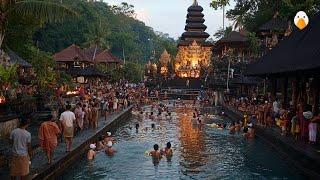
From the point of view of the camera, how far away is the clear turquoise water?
52.4 feet

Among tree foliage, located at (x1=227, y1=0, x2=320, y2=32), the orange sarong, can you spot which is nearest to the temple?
tree foliage, located at (x1=227, y1=0, x2=320, y2=32)

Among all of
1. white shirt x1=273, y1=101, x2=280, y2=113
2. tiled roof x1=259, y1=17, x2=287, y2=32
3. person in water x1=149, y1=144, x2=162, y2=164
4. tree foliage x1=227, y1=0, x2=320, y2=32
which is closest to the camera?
person in water x1=149, y1=144, x2=162, y2=164

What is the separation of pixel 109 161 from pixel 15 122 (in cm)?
518

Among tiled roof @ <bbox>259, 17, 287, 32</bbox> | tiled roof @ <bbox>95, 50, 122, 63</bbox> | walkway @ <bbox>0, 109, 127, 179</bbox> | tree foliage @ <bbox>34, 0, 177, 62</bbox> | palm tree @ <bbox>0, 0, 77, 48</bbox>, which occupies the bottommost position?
walkway @ <bbox>0, 109, 127, 179</bbox>

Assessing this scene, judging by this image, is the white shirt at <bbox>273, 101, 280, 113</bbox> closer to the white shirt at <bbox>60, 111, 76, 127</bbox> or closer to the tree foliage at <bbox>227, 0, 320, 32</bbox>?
the tree foliage at <bbox>227, 0, 320, 32</bbox>

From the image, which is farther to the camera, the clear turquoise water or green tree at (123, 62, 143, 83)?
green tree at (123, 62, 143, 83)

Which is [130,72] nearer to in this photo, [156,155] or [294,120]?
[294,120]

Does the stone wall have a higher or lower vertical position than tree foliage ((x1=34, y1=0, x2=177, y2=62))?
lower

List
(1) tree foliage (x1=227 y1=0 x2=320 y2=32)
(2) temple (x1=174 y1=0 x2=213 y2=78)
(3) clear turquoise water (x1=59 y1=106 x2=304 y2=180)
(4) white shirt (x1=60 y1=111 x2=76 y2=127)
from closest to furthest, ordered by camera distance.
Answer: (3) clear turquoise water (x1=59 y1=106 x2=304 y2=180)
(4) white shirt (x1=60 y1=111 x2=76 y2=127)
(1) tree foliage (x1=227 y1=0 x2=320 y2=32)
(2) temple (x1=174 y1=0 x2=213 y2=78)

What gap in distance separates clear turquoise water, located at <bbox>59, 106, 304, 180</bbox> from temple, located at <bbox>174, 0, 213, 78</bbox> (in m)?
55.8

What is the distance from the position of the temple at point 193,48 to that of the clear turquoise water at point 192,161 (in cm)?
5581

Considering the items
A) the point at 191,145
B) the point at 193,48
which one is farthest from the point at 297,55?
the point at 193,48

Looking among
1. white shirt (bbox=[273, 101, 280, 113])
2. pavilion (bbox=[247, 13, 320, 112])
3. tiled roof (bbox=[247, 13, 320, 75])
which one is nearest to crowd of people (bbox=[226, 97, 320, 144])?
white shirt (bbox=[273, 101, 280, 113])

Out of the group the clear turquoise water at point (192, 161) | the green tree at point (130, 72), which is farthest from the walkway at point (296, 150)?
the green tree at point (130, 72)
